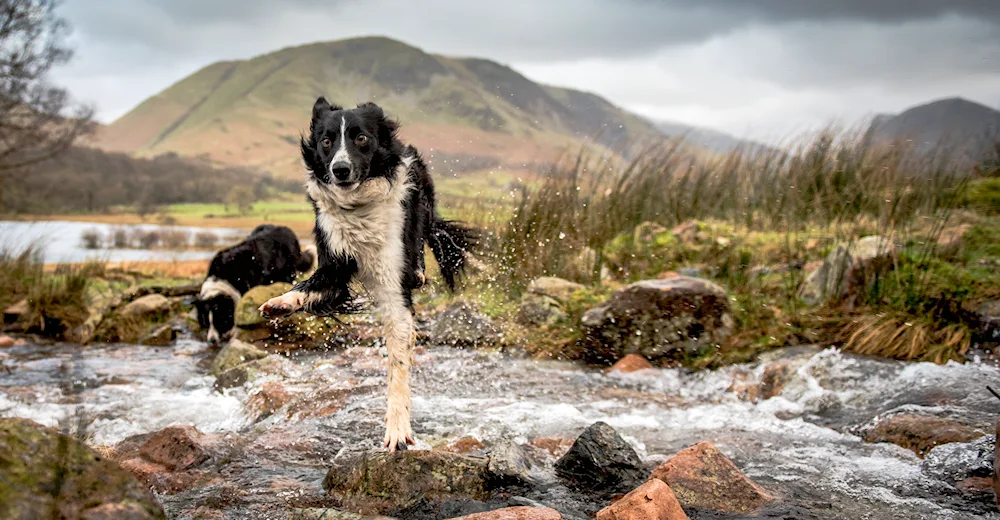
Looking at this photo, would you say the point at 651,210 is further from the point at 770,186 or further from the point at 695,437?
the point at 695,437

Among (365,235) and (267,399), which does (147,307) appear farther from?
(365,235)

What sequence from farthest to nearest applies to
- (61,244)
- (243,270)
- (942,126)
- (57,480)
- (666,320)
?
(61,244) → (942,126) → (243,270) → (666,320) → (57,480)

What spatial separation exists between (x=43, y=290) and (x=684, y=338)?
26.3 feet

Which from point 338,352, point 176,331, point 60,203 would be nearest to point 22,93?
point 60,203

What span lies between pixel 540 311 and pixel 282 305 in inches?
167

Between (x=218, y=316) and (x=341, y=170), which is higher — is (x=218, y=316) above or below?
below

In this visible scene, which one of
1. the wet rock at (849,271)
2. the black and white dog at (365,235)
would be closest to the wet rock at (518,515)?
the black and white dog at (365,235)

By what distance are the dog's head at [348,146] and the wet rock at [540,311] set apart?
Answer: 3468 millimetres

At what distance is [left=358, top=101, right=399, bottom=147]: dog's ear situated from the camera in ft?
14.0

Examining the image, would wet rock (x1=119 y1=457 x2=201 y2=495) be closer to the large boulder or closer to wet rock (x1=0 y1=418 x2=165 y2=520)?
wet rock (x1=0 y1=418 x2=165 y2=520)

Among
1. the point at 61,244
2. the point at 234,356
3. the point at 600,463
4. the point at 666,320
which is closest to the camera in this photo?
the point at 600,463

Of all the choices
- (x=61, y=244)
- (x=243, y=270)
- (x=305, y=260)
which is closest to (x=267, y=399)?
(x=243, y=270)

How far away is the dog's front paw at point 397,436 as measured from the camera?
3678 mm

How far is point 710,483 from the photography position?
345cm
